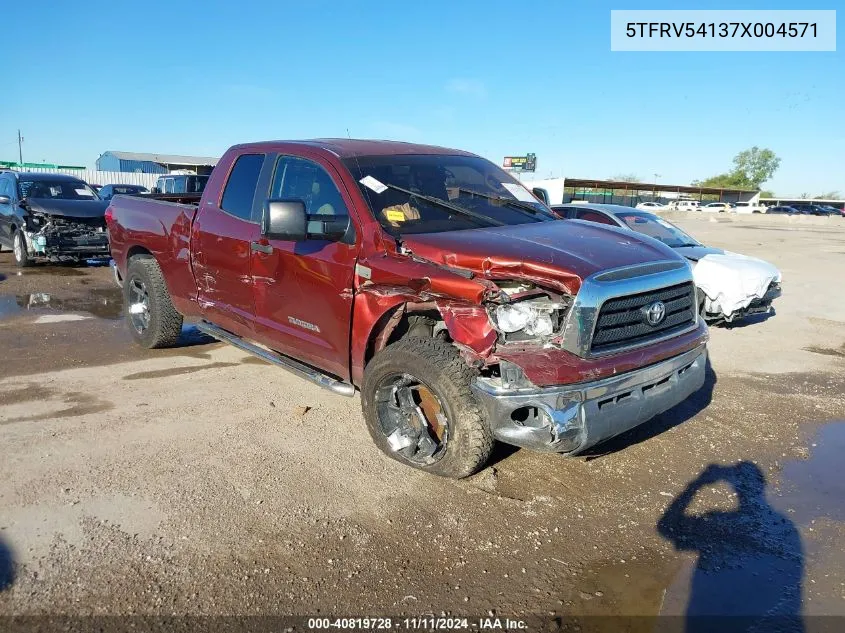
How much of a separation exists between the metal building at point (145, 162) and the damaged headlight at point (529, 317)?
56005 mm

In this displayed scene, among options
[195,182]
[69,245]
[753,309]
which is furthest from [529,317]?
[195,182]

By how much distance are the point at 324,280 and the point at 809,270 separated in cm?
1403

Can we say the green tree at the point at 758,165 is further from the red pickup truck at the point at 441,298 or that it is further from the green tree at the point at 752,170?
the red pickup truck at the point at 441,298

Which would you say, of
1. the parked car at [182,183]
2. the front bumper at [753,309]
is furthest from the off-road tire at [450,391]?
the parked car at [182,183]

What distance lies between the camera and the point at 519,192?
197 inches

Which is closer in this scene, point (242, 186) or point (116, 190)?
point (242, 186)

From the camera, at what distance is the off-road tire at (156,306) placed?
237 inches

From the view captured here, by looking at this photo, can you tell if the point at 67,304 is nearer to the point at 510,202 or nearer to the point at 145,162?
the point at 510,202

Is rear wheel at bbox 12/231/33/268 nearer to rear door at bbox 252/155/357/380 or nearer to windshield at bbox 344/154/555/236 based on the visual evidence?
rear door at bbox 252/155/357/380

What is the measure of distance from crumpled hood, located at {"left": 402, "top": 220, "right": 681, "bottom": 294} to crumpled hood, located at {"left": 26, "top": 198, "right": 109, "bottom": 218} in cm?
1016

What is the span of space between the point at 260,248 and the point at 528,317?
218 cm

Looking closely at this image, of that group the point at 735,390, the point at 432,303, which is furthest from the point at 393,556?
the point at 735,390

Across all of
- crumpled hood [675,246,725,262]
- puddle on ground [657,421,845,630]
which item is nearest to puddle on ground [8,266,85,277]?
crumpled hood [675,246,725,262]

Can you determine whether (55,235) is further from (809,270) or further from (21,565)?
(809,270)
